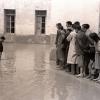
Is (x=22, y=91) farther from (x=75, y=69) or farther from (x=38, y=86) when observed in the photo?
(x=75, y=69)

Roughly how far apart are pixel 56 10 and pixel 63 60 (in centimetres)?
404

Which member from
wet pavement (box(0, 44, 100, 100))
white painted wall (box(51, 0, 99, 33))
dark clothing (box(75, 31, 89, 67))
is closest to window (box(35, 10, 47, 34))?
white painted wall (box(51, 0, 99, 33))

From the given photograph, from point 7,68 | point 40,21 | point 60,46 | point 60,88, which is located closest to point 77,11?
point 60,46

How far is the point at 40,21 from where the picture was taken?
33.4 meters

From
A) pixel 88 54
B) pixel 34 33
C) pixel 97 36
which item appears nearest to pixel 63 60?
pixel 88 54

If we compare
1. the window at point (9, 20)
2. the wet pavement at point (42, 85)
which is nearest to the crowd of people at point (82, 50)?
the wet pavement at point (42, 85)

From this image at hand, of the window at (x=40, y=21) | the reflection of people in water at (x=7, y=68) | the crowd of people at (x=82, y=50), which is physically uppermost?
the window at (x=40, y=21)

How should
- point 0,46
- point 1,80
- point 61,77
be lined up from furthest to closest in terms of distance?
point 0,46
point 61,77
point 1,80

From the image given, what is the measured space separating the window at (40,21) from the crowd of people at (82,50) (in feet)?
64.0

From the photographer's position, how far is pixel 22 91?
398 inches

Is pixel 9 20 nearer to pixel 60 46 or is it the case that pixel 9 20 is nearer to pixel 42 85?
pixel 60 46

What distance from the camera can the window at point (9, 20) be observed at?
110 feet

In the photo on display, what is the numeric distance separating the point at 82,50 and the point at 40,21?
2157 cm

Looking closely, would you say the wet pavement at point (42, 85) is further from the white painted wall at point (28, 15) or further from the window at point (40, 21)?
the window at point (40, 21)
